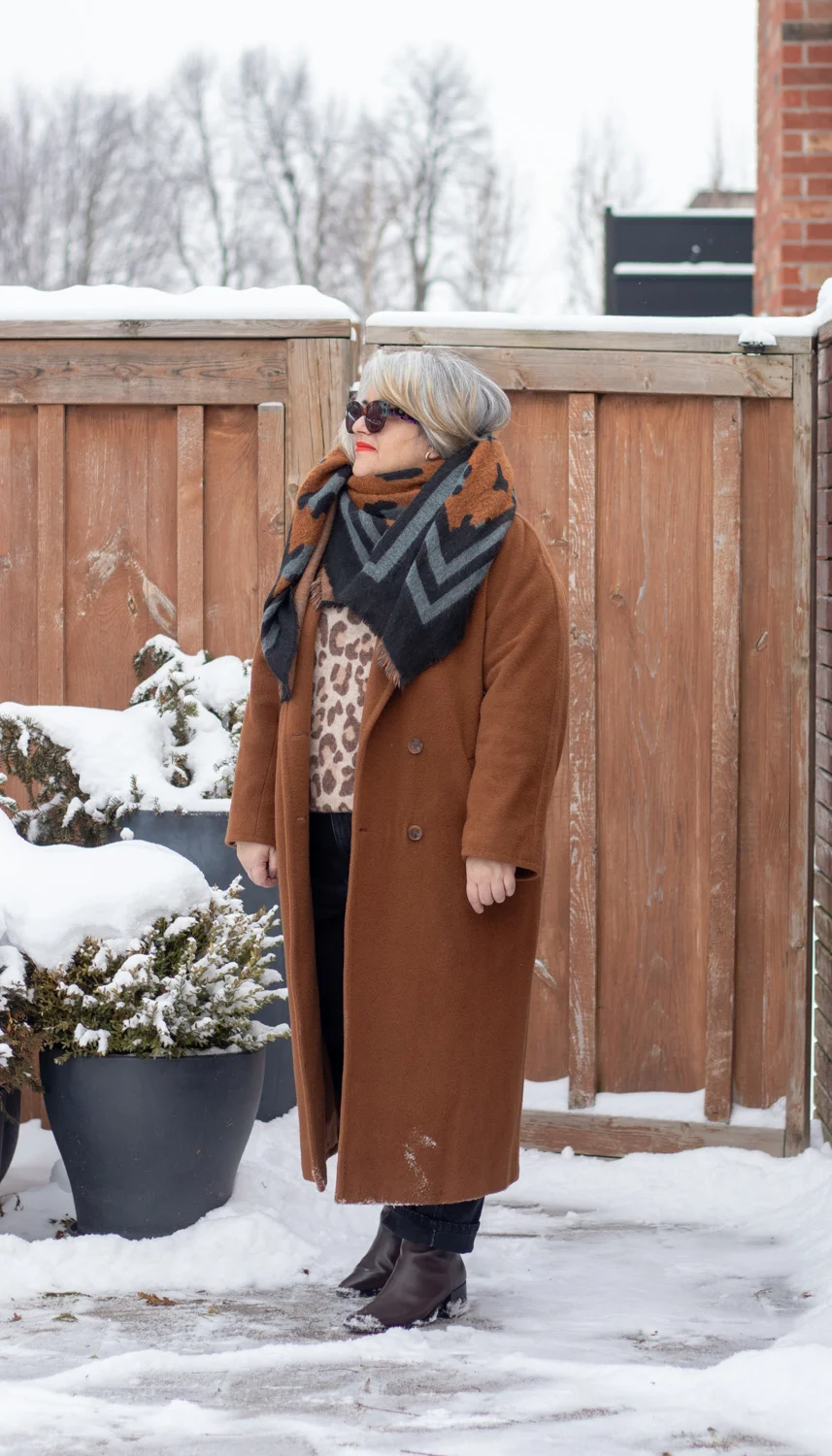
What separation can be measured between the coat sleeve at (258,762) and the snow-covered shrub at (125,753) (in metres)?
0.75

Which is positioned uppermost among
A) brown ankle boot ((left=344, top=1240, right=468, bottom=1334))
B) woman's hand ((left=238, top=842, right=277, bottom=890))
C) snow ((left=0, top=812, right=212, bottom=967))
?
woman's hand ((left=238, top=842, right=277, bottom=890))

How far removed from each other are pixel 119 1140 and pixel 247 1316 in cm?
48

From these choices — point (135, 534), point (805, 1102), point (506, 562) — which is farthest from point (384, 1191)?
point (135, 534)

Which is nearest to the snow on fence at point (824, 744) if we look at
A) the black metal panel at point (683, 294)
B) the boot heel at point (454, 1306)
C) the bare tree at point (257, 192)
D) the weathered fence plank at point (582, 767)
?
the weathered fence plank at point (582, 767)

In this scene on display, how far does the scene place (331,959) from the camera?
9.62ft

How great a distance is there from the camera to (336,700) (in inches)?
112

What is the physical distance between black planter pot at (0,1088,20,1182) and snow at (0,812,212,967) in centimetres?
32

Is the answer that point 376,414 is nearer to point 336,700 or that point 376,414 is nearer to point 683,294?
point 336,700

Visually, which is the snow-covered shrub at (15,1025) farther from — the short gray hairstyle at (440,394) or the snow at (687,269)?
the snow at (687,269)

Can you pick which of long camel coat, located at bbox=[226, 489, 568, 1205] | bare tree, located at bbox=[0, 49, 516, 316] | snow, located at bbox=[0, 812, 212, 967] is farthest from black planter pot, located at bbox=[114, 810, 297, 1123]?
bare tree, located at bbox=[0, 49, 516, 316]

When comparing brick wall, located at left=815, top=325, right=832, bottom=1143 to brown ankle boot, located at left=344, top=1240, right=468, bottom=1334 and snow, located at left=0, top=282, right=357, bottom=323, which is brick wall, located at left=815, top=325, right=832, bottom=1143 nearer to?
snow, located at left=0, top=282, right=357, bottom=323

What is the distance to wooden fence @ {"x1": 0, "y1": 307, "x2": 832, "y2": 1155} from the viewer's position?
4008 millimetres

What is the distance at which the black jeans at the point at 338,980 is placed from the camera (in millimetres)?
2834

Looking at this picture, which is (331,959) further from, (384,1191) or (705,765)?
(705,765)
